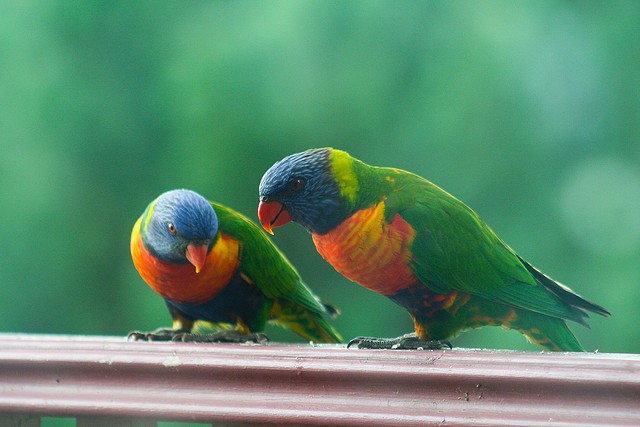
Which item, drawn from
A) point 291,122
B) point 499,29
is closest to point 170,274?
point 291,122

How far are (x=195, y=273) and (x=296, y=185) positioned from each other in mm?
314

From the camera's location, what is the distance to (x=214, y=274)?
128 centimetres

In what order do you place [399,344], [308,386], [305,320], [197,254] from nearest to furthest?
[308,386]
[399,344]
[197,254]
[305,320]

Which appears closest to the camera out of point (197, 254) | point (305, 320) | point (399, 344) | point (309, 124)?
point (399, 344)

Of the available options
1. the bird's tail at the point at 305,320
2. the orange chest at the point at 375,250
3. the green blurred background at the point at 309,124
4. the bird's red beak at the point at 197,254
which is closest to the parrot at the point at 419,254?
the orange chest at the point at 375,250

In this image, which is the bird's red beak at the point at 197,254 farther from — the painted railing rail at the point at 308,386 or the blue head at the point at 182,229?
the painted railing rail at the point at 308,386

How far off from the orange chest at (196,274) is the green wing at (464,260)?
0.36 meters

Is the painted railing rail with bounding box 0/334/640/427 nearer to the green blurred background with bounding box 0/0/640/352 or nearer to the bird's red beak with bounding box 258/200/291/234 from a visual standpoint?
the bird's red beak with bounding box 258/200/291/234

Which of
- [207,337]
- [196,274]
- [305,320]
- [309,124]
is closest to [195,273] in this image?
[196,274]

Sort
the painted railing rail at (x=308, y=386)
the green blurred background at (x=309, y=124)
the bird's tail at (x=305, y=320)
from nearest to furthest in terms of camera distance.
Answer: the painted railing rail at (x=308, y=386) → the bird's tail at (x=305, y=320) → the green blurred background at (x=309, y=124)

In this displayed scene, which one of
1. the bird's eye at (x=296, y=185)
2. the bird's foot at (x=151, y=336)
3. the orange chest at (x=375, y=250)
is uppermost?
the bird's eye at (x=296, y=185)

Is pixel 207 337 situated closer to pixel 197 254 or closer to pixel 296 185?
pixel 197 254

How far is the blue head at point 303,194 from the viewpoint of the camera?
1089mm

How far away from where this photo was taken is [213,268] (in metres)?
1.28
